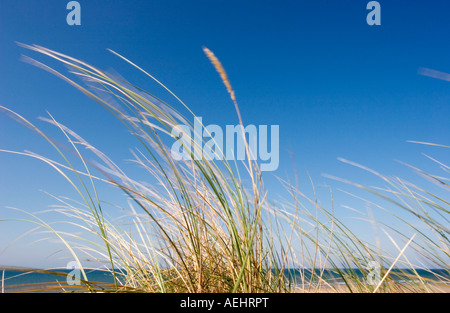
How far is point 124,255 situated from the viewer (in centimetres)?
130

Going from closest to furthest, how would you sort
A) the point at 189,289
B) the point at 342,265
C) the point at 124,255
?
1. the point at 189,289
2. the point at 342,265
3. the point at 124,255

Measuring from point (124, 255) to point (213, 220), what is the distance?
472 mm

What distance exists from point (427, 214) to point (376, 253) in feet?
0.82

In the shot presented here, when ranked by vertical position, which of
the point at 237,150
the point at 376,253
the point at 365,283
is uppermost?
the point at 237,150

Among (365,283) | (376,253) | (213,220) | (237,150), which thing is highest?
(237,150)

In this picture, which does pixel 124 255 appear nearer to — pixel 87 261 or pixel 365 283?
pixel 87 261

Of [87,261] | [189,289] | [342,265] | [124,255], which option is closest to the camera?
[189,289]

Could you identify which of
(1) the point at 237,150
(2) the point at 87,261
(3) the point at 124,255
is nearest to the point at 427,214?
(1) the point at 237,150

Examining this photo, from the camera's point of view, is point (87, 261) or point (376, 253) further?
point (87, 261)
